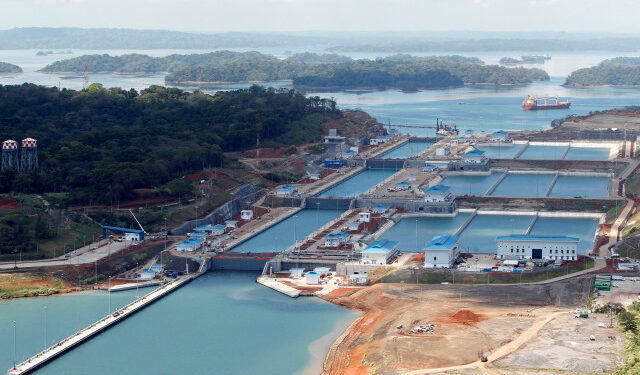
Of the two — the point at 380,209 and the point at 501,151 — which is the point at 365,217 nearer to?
the point at 380,209

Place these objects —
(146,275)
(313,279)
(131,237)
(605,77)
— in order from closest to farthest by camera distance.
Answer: (313,279), (146,275), (131,237), (605,77)

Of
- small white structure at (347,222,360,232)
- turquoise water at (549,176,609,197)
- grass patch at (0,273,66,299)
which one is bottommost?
grass patch at (0,273,66,299)

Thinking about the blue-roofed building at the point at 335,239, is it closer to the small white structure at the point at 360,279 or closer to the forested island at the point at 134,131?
the small white structure at the point at 360,279

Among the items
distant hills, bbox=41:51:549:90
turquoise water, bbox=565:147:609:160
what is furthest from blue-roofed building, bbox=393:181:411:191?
distant hills, bbox=41:51:549:90

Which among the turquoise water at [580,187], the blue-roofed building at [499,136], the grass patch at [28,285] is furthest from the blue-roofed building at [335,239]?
the blue-roofed building at [499,136]

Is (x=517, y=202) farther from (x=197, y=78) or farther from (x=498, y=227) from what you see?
(x=197, y=78)

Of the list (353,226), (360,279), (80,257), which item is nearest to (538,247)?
(360,279)

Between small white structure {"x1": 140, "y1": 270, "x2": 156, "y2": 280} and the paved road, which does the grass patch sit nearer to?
the paved road
